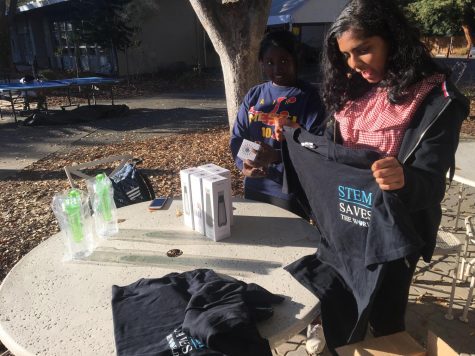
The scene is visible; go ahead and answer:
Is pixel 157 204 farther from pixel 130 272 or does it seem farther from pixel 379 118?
pixel 379 118

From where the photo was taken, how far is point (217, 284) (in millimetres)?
1473

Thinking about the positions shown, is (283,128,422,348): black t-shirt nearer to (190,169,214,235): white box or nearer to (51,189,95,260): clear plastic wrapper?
(190,169,214,235): white box

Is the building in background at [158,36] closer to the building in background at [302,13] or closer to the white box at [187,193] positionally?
the building in background at [302,13]

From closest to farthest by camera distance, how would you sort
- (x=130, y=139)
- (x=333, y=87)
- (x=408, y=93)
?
(x=408, y=93), (x=333, y=87), (x=130, y=139)

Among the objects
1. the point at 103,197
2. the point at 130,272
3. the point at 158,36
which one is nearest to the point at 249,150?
the point at 103,197

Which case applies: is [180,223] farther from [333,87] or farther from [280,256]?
[333,87]

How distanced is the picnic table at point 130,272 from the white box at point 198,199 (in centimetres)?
7

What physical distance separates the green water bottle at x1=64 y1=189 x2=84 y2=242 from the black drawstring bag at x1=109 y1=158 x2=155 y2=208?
1095 mm

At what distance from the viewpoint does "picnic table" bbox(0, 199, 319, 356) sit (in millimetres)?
1396

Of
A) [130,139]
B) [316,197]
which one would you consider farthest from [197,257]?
[130,139]

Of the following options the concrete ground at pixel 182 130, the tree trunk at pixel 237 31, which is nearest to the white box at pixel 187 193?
the concrete ground at pixel 182 130

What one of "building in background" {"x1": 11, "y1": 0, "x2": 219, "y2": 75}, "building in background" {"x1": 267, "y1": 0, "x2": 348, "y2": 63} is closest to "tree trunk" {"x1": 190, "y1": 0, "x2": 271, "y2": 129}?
"building in background" {"x1": 267, "y1": 0, "x2": 348, "y2": 63}

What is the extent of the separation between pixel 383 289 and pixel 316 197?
0.45 m

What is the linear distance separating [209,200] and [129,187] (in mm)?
1277
